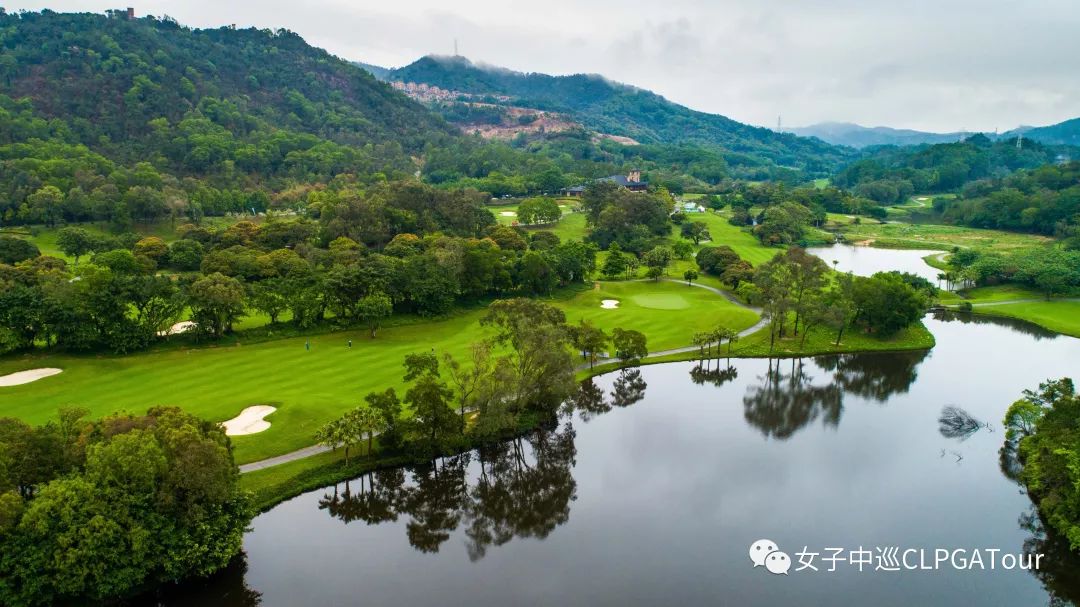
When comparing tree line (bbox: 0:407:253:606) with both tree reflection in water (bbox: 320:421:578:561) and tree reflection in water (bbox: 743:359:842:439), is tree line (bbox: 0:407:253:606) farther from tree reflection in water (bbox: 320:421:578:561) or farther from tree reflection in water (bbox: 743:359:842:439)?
tree reflection in water (bbox: 743:359:842:439)

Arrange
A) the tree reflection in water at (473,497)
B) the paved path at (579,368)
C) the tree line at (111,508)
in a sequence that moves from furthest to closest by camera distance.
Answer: the paved path at (579,368), the tree reflection in water at (473,497), the tree line at (111,508)

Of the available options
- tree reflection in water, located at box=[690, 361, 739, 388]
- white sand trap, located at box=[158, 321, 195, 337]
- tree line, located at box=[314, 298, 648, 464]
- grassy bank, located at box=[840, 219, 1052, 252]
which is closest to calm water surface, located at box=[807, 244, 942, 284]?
grassy bank, located at box=[840, 219, 1052, 252]

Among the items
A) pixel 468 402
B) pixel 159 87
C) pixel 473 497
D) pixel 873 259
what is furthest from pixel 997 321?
pixel 159 87

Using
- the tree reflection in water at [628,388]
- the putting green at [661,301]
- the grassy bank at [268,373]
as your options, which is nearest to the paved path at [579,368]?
the grassy bank at [268,373]

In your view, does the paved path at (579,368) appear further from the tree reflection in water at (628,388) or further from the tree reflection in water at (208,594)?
the tree reflection in water at (208,594)

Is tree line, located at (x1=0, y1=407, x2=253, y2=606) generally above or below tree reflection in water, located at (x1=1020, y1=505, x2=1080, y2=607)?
above
